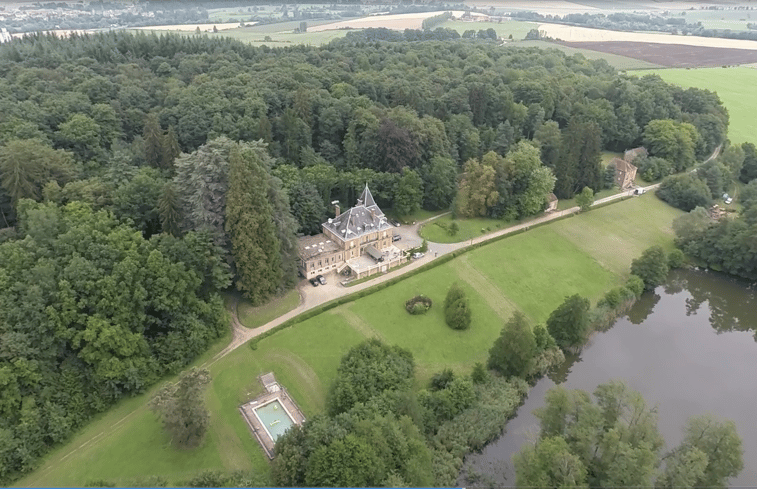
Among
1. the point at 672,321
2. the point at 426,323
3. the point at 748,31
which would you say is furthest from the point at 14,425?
the point at 748,31

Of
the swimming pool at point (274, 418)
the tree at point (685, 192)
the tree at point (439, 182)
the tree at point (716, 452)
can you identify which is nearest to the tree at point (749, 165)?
the tree at point (685, 192)

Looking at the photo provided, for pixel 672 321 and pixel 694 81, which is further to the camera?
pixel 694 81

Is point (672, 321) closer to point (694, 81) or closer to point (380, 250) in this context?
point (380, 250)

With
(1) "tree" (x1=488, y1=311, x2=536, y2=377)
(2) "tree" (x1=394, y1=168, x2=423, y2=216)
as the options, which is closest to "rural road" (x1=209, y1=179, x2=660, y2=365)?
(2) "tree" (x1=394, y1=168, x2=423, y2=216)

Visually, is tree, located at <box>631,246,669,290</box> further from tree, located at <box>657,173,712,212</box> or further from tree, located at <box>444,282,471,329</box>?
tree, located at <box>657,173,712,212</box>

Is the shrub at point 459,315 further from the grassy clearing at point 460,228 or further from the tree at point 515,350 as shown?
the grassy clearing at point 460,228
